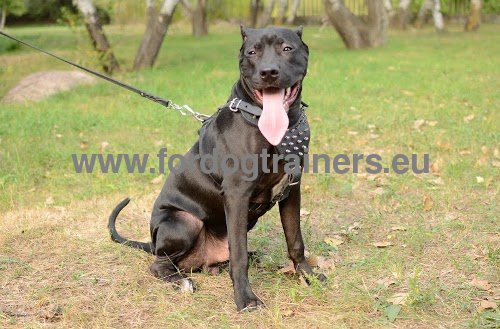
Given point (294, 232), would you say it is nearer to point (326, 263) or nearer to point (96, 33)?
point (326, 263)

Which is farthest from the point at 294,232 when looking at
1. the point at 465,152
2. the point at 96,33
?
the point at 96,33

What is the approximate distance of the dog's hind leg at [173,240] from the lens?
12.3ft

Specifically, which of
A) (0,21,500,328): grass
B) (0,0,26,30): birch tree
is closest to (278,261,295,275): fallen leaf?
(0,21,500,328): grass

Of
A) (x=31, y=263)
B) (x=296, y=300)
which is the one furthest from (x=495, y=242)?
(x=31, y=263)

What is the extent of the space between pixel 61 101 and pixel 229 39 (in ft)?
44.8

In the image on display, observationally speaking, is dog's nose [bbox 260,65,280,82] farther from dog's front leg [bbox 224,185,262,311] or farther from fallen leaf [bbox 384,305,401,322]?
fallen leaf [bbox 384,305,401,322]

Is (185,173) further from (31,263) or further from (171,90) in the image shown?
(171,90)

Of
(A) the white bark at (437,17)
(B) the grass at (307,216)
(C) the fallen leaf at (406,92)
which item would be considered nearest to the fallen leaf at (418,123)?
(B) the grass at (307,216)

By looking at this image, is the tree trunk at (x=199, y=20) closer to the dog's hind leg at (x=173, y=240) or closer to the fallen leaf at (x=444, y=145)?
the fallen leaf at (x=444, y=145)

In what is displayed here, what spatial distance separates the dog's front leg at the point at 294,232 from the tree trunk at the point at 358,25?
14.6 metres

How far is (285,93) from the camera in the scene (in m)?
3.42

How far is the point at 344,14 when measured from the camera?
17.7 metres

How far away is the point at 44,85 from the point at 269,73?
8.91 m

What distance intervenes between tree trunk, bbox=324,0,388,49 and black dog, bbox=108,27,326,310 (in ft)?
47.9
